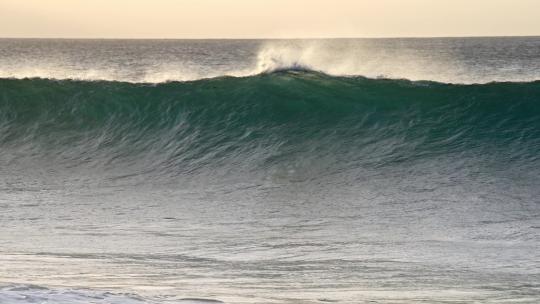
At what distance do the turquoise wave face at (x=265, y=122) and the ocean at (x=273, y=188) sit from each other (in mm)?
46

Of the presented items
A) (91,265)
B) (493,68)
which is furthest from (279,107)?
(493,68)

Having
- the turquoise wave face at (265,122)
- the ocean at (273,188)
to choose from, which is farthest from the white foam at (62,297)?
the turquoise wave face at (265,122)

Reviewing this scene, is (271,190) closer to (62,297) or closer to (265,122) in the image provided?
(265,122)

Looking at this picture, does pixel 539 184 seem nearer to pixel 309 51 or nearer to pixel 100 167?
pixel 100 167

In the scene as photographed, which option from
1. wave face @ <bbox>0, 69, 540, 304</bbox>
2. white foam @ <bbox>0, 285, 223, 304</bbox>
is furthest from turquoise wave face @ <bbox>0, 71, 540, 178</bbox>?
white foam @ <bbox>0, 285, 223, 304</bbox>

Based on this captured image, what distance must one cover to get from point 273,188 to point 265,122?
3751mm

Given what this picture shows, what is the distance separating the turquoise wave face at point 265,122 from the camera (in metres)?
12.9

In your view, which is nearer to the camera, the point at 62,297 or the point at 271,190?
the point at 62,297

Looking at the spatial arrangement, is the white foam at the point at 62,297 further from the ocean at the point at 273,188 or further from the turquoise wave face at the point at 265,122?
the turquoise wave face at the point at 265,122

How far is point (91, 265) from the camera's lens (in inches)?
285

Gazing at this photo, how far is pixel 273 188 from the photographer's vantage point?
36.6 feet

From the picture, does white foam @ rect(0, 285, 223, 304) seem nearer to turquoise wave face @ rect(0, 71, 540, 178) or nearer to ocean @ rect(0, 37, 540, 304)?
ocean @ rect(0, 37, 540, 304)

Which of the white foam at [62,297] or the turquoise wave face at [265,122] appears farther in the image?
the turquoise wave face at [265,122]

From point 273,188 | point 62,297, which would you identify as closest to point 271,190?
point 273,188
